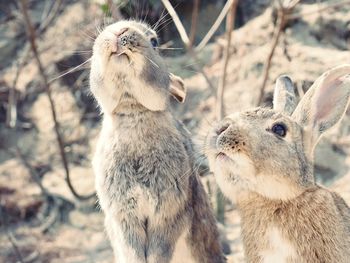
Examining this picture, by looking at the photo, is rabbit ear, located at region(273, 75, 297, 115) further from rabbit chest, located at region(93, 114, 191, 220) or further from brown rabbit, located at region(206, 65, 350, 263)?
rabbit chest, located at region(93, 114, 191, 220)

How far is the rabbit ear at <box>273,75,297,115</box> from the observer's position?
394cm

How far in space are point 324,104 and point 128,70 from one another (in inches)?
41.1

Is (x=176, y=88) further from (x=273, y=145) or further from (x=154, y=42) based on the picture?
(x=273, y=145)

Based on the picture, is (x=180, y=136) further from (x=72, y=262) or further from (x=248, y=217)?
(x=72, y=262)

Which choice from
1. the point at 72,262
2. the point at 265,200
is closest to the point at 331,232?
the point at 265,200

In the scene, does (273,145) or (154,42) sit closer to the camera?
(273,145)

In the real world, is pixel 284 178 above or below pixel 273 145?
below

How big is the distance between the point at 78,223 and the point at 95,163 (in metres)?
2.52

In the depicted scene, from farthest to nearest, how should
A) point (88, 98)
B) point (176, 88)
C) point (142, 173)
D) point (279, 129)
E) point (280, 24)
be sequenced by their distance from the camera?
1. point (88, 98)
2. point (280, 24)
3. point (176, 88)
4. point (142, 173)
5. point (279, 129)

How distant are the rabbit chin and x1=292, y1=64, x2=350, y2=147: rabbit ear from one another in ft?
1.23

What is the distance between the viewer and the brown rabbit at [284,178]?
3.32 m

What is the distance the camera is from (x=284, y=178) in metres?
3.34

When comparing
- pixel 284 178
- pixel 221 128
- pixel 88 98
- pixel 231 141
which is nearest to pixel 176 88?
pixel 221 128

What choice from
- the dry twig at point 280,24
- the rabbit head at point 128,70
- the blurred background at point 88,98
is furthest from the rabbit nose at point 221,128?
the blurred background at point 88,98
